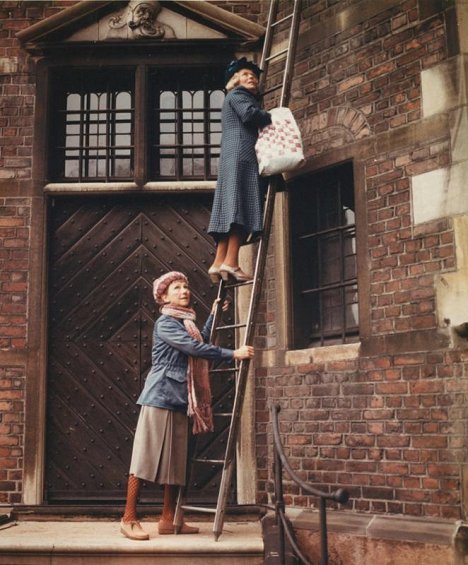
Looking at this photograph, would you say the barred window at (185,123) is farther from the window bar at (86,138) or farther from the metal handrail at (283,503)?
the metal handrail at (283,503)

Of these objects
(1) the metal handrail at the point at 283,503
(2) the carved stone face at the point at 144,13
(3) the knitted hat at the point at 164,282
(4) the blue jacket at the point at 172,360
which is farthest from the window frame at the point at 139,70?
(1) the metal handrail at the point at 283,503

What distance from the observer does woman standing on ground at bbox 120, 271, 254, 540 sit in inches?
215

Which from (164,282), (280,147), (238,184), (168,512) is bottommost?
(168,512)

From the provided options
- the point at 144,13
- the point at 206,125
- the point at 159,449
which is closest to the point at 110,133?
the point at 206,125

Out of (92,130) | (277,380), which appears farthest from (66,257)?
(277,380)

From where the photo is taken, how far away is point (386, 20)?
626 cm

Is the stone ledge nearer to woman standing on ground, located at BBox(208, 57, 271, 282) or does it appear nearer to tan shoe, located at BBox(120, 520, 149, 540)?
tan shoe, located at BBox(120, 520, 149, 540)

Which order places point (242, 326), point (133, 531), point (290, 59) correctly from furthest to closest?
point (290, 59)
point (242, 326)
point (133, 531)

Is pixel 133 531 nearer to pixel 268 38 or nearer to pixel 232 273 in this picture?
pixel 232 273

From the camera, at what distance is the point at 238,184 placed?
5805mm

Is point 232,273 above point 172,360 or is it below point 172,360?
above

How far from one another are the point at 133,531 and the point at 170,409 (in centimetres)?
80

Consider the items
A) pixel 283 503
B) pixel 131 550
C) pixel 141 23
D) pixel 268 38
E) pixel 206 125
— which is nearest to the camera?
pixel 283 503

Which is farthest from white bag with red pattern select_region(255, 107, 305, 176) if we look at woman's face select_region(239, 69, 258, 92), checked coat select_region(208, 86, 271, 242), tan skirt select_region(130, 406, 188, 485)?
tan skirt select_region(130, 406, 188, 485)
